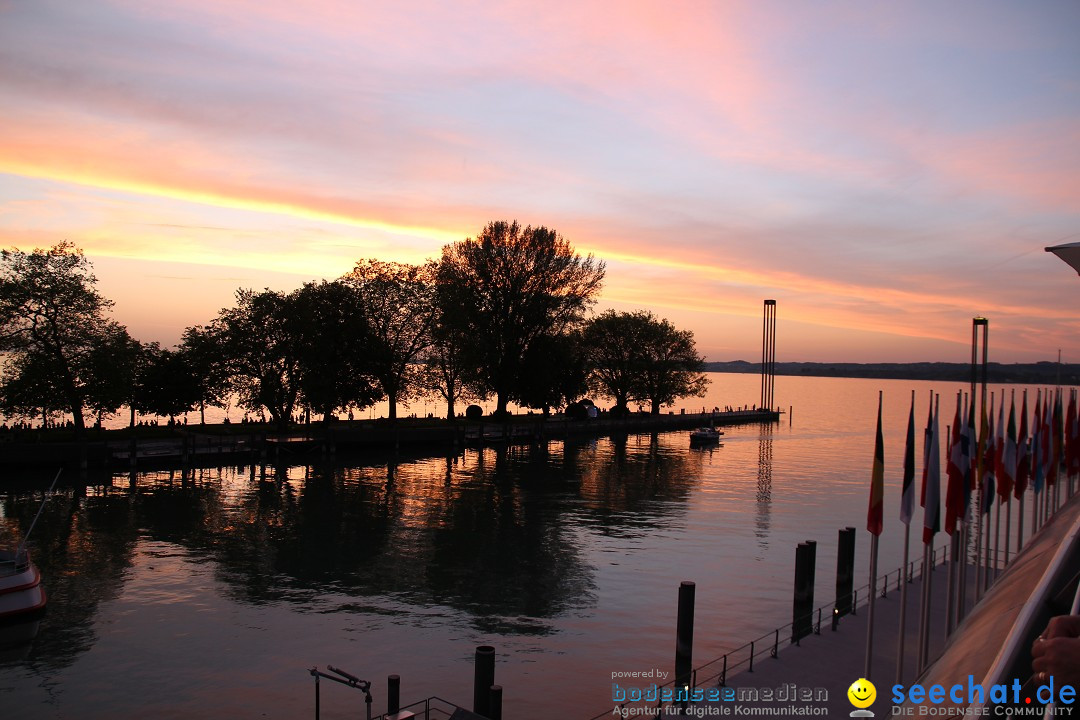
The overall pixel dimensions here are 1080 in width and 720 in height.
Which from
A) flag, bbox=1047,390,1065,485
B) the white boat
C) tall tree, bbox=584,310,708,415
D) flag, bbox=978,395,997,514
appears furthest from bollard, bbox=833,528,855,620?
tall tree, bbox=584,310,708,415

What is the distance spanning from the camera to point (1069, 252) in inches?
750

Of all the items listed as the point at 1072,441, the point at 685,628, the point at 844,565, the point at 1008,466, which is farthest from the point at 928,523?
the point at 1072,441

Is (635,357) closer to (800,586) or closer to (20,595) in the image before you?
(800,586)

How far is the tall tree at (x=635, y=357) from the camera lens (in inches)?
4560

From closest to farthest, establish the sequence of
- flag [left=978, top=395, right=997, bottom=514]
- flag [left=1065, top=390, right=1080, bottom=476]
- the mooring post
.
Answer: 1. flag [left=978, top=395, right=997, bottom=514]
2. the mooring post
3. flag [left=1065, top=390, right=1080, bottom=476]

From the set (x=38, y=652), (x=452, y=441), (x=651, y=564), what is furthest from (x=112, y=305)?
(x=651, y=564)

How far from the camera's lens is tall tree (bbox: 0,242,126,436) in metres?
56.1

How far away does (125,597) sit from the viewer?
26578 millimetres

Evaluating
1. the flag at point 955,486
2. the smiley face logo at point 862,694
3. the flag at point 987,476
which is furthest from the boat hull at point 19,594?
the flag at point 987,476

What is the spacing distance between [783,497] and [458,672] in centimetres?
3748

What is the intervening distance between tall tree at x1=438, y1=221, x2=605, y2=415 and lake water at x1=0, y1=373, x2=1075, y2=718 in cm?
2937

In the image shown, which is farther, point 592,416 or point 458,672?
point 592,416

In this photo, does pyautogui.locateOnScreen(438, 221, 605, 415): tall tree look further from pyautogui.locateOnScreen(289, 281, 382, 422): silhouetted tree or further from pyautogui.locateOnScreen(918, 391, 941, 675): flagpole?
pyautogui.locateOnScreen(918, 391, 941, 675): flagpole

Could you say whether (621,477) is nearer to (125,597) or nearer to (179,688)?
(125,597)
